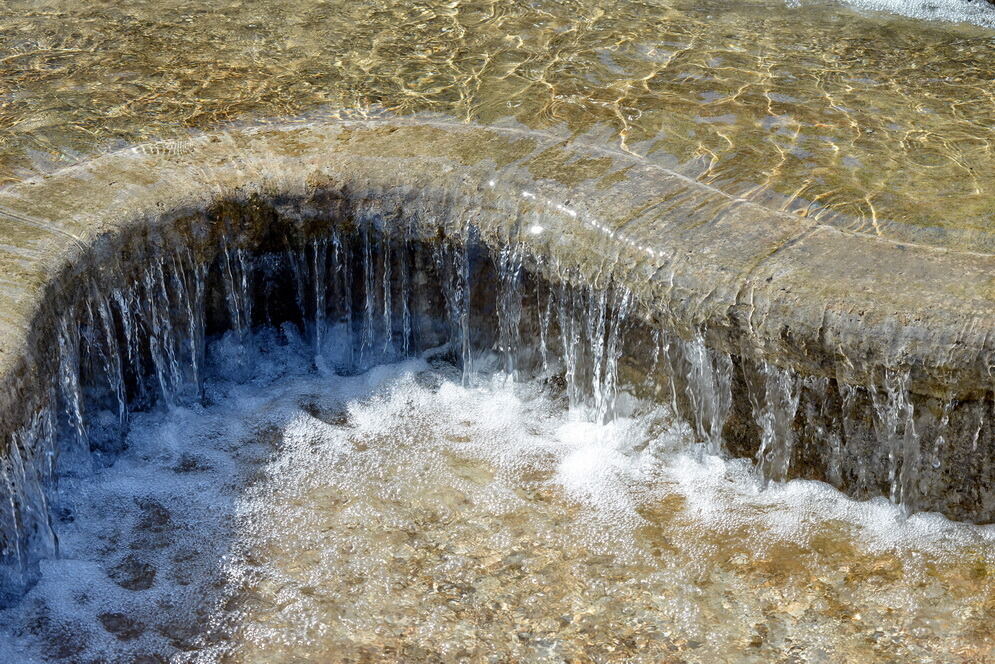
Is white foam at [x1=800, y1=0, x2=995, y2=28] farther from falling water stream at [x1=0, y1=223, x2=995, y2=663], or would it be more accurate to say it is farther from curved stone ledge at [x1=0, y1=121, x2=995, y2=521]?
falling water stream at [x1=0, y1=223, x2=995, y2=663]

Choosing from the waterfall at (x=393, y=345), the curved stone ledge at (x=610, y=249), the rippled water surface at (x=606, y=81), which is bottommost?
the waterfall at (x=393, y=345)

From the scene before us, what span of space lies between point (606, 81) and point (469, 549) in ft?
8.93

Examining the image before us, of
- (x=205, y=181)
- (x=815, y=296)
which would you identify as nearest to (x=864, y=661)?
(x=815, y=296)

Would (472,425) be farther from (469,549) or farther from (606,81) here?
(606,81)

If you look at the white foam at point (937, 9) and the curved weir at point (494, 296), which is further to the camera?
the white foam at point (937, 9)

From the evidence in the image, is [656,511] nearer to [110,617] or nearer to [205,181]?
[110,617]

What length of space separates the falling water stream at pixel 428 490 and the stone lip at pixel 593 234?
118 millimetres

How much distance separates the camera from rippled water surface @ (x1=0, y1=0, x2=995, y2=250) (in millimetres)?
4707

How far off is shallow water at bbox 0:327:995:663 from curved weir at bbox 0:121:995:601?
150 millimetres

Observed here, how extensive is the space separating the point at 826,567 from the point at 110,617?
245 centimetres

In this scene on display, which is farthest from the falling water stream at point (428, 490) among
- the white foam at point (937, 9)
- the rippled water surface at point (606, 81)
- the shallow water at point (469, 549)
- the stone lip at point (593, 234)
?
the white foam at point (937, 9)

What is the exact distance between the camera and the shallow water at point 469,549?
353cm

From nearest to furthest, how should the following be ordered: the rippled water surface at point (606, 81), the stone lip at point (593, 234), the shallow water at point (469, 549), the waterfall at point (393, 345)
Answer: the shallow water at point (469, 549) < the stone lip at point (593, 234) < the waterfall at point (393, 345) < the rippled water surface at point (606, 81)

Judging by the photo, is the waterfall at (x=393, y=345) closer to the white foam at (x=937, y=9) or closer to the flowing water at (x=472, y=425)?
the flowing water at (x=472, y=425)
